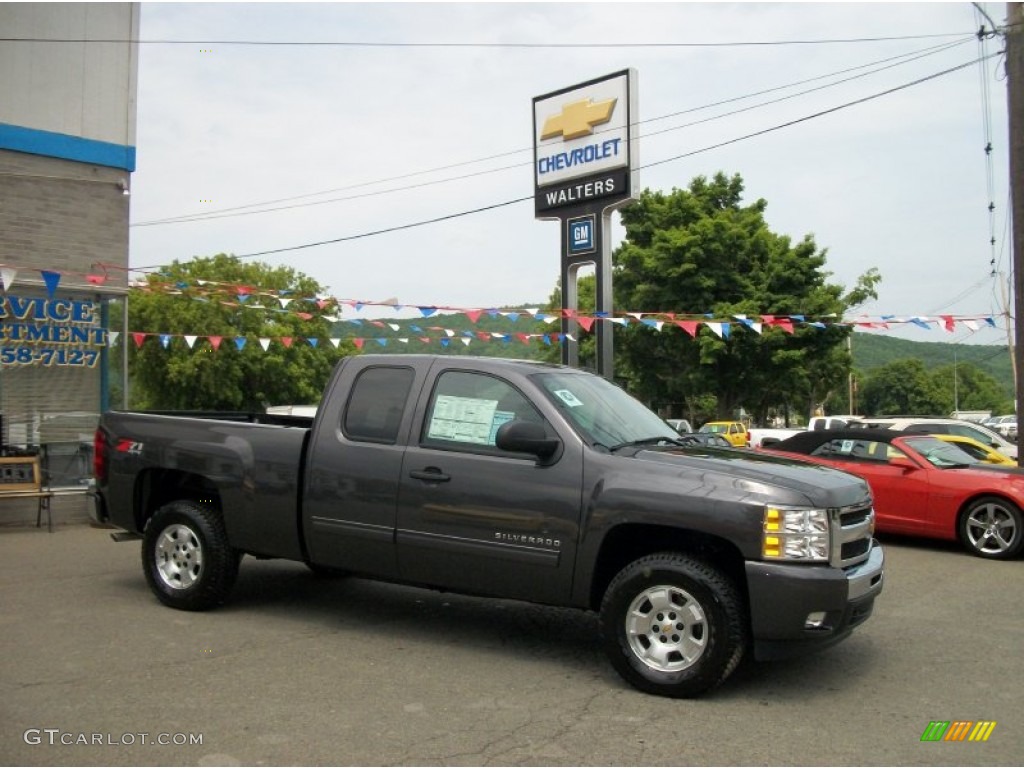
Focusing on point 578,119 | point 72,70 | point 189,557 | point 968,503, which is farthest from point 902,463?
point 72,70

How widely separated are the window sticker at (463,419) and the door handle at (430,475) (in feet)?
0.77

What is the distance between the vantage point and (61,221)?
11.7m

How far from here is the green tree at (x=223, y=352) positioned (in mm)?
37625

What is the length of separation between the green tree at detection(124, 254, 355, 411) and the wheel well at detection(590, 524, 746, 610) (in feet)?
102

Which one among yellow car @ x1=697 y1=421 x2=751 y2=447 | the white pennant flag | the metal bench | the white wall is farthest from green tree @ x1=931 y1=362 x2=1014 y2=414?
the white pennant flag

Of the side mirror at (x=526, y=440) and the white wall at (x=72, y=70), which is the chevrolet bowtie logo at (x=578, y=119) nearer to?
the white wall at (x=72, y=70)

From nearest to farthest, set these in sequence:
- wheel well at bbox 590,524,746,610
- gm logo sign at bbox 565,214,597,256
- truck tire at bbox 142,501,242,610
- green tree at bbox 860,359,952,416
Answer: wheel well at bbox 590,524,746,610 < truck tire at bbox 142,501,242,610 < gm logo sign at bbox 565,214,597,256 < green tree at bbox 860,359,952,416

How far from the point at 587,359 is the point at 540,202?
2682 centimetres

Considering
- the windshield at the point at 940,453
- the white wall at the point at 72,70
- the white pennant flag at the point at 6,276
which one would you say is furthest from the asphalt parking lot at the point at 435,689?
the white wall at the point at 72,70

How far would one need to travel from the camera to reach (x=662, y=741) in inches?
171

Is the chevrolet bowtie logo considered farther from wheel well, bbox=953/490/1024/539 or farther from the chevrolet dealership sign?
wheel well, bbox=953/490/1024/539

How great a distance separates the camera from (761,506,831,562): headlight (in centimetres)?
483

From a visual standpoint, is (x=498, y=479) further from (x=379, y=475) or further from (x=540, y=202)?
(x=540, y=202)

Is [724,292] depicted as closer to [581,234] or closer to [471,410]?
[581,234]
